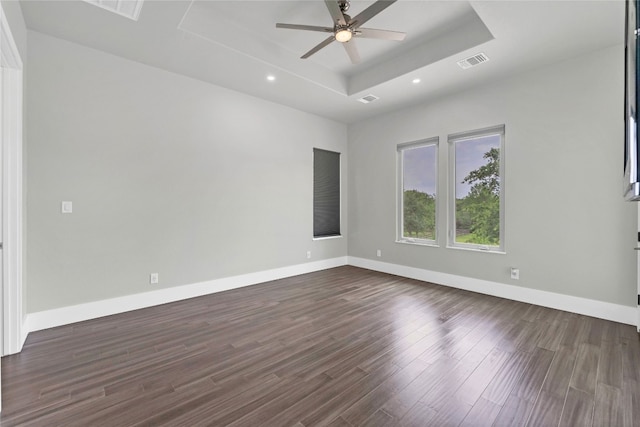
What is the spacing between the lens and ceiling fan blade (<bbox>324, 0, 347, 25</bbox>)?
236 cm

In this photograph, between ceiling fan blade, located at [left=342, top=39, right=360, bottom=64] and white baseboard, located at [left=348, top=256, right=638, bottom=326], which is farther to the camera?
white baseboard, located at [left=348, top=256, right=638, bottom=326]

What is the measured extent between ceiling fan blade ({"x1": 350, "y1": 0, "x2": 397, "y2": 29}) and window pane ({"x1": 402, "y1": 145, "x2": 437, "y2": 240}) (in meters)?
2.79

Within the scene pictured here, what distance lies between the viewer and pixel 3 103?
230 cm

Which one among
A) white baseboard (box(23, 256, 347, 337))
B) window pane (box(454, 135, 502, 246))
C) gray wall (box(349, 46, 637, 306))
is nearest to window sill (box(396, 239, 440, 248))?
gray wall (box(349, 46, 637, 306))

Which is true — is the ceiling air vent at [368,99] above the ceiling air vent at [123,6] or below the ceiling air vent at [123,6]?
below

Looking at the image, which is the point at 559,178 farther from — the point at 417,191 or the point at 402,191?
the point at 402,191

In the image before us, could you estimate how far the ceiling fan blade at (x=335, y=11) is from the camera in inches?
92.8

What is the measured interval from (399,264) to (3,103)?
5.25 m

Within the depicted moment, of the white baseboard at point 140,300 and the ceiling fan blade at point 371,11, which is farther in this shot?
the white baseboard at point 140,300

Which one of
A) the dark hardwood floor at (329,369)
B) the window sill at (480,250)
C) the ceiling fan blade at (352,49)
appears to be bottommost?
the dark hardwood floor at (329,369)

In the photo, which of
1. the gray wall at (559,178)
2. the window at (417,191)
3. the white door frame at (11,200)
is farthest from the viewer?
the window at (417,191)

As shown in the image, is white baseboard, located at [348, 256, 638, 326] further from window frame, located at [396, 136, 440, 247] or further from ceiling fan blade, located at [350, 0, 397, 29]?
ceiling fan blade, located at [350, 0, 397, 29]

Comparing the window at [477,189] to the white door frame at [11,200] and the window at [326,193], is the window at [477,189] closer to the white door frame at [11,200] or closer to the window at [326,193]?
the window at [326,193]

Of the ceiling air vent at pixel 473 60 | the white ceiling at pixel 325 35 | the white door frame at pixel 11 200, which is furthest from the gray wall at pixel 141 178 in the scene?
the ceiling air vent at pixel 473 60
